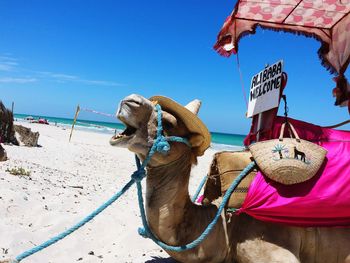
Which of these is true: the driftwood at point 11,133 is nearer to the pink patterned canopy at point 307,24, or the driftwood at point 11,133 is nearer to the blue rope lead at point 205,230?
the pink patterned canopy at point 307,24

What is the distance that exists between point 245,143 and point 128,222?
2.03m

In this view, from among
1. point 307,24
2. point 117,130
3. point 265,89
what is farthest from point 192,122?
point 117,130

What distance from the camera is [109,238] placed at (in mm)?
4316

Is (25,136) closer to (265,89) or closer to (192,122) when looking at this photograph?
(265,89)

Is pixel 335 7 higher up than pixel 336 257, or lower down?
higher up

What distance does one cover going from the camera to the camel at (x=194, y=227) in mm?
2650

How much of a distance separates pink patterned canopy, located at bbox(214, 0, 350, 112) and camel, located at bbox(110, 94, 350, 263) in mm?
1703

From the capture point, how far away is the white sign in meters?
3.36

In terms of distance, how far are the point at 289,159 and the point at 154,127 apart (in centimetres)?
93

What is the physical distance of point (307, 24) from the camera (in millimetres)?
4301

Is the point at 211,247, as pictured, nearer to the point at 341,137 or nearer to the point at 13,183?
the point at 341,137

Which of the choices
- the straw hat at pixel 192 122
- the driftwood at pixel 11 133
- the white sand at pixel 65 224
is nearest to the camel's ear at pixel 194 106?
the straw hat at pixel 192 122

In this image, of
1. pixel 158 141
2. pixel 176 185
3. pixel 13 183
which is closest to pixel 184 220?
pixel 176 185

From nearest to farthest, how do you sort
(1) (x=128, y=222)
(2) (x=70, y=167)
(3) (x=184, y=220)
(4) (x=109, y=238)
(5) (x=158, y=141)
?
1. (5) (x=158, y=141)
2. (3) (x=184, y=220)
3. (4) (x=109, y=238)
4. (1) (x=128, y=222)
5. (2) (x=70, y=167)
